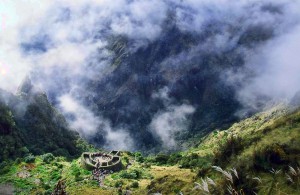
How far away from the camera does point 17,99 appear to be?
154750mm

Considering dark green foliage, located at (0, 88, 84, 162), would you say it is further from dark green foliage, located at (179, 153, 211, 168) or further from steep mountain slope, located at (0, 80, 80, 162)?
dark green foliage, located at (179, 153, 211, 168)

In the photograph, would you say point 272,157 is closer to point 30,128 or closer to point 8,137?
point 8,137

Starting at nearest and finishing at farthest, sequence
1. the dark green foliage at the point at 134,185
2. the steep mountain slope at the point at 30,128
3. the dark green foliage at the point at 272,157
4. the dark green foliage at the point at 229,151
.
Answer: the dark green foliage at the point at 272,157
the dark green foliage at the point at 229,151
the dark green foliage at the point at 134,185
the steep mountain slope at the point at 30,128

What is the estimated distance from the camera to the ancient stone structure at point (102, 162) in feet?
344

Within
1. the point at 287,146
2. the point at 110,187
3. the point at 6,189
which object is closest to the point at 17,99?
the point at 6,189

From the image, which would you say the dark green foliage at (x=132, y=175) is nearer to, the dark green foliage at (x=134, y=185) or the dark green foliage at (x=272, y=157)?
the dark green foliage at (x=134, y=185)

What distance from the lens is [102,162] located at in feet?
351

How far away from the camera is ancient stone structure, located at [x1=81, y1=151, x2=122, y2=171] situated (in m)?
105

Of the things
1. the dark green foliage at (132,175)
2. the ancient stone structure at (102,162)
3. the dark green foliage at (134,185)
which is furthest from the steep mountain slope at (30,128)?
the dark green foliage at (134,185)

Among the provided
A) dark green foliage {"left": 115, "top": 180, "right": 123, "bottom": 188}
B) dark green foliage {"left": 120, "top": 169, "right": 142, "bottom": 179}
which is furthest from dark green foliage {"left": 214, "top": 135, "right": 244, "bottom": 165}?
dark green foliage {"left": 120, "top": 169, "right": 142, "bottom": 179}

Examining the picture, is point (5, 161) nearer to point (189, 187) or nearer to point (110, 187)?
point (110, 187)

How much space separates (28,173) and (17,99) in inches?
2383

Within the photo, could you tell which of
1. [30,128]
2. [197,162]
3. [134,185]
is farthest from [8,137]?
[134,185]

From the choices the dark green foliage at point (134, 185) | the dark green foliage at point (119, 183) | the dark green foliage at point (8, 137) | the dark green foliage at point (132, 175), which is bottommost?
the dark green foliage at point (134, 185)
